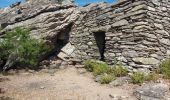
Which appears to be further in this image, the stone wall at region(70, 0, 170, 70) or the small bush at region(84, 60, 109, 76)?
the small bush at region(84, 60, 109, 76)

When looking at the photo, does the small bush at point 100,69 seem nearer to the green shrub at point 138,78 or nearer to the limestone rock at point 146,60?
the limestone rock at point 146,60

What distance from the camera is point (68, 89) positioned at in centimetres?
974

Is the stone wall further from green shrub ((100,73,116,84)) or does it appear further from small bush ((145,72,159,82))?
green shrub ((100,73,116,84))

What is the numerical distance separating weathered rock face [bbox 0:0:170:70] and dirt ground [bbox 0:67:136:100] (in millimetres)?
1693

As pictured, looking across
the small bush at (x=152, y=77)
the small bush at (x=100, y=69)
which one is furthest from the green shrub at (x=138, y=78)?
the small bush at (x=100, y=69)

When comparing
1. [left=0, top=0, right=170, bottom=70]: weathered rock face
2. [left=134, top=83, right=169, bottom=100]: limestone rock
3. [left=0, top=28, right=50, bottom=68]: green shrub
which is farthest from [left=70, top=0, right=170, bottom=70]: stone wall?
[left=0, top=28, right=50, bottom=68]: green shrub

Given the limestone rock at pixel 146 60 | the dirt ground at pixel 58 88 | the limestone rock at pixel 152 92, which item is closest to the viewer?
the limestone rock at pixel 152 92

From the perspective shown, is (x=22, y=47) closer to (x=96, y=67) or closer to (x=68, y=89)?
(x=96, y=67)

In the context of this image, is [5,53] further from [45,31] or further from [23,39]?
[45,31]

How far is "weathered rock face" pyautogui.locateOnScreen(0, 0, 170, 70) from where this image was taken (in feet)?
36.4

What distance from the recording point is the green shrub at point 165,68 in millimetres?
10125

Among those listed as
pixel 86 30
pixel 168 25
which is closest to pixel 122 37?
pixel 168 25

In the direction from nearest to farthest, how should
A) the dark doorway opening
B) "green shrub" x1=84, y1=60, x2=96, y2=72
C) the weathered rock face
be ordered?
1. the weathered rock face
2. "green shrub" x1=84, y1=60, x2=96, y2=72
3. the dark doorway opening

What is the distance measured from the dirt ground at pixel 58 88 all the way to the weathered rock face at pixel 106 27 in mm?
1693
